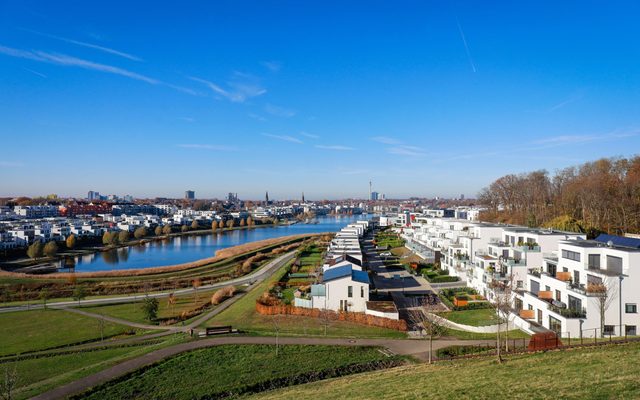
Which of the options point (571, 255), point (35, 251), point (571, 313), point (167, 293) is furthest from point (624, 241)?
point (35, 251)

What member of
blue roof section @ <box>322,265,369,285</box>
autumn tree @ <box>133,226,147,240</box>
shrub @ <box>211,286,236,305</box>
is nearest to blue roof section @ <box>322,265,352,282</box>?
blue roof section @ <box>322,265,369,285</box>

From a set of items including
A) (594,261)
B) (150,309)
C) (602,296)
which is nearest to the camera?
(602,296)

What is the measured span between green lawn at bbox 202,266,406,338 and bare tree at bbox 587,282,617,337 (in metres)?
7.99

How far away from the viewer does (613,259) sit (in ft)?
59.5

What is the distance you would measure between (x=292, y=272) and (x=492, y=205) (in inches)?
1971

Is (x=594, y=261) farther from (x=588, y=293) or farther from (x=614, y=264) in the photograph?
(x=588, y=293)

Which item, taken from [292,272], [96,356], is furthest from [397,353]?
[292,272]

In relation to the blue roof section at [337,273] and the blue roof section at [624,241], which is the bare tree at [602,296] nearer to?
the blue roof section at [624,241]

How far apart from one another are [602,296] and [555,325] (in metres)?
2.26

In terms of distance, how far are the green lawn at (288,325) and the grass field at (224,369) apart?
2605mm

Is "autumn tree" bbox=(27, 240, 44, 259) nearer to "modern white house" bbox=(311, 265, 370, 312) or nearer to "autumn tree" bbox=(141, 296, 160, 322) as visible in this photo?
"autumn tree" bbox=(141, 296, 160, 322)

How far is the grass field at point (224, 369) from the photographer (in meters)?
12.5

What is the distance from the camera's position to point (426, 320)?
17656 millimetres

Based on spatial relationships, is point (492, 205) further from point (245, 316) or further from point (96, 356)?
point (96, 356)
